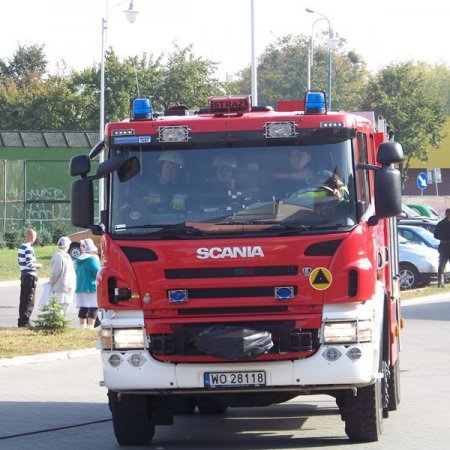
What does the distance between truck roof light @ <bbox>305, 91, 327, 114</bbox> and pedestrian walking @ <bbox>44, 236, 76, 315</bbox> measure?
1137cm

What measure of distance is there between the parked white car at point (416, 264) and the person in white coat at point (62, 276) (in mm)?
12055

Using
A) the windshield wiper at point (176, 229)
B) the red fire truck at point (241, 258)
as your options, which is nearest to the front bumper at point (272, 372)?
the red fire truck at point (241, 258)

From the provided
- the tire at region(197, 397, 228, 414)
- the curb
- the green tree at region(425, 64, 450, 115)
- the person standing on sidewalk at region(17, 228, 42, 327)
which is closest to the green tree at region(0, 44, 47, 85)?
the green tree at region(425, 64, 450, 115)

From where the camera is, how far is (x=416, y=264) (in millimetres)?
30656

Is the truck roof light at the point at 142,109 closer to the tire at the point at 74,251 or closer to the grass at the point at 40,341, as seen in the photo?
the grass at the point at 40,341

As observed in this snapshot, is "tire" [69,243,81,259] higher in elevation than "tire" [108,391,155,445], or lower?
higher

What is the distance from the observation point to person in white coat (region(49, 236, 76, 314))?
2045 centimetres

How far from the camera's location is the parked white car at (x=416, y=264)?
100 feet

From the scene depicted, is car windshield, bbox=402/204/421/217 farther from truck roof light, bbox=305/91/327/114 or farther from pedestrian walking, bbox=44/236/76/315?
truck roof light, bbox=305/91/327/114

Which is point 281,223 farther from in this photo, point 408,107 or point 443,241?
point 408,107

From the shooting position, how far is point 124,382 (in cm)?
911

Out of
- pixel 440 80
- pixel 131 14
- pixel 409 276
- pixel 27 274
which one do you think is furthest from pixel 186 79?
pixel 440 80

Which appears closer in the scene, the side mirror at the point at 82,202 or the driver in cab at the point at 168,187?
the driver in cab at the point at 168,187

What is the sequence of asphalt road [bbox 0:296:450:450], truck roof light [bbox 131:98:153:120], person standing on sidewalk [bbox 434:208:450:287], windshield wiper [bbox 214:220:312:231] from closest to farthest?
windshield wiper [bbox 214:220:312:231], truck roof light [bbox 131:98:153:120], asphalt road [bbox 0:296:450:450], person standing on sidewalk [bbox 434:208:450:287]
